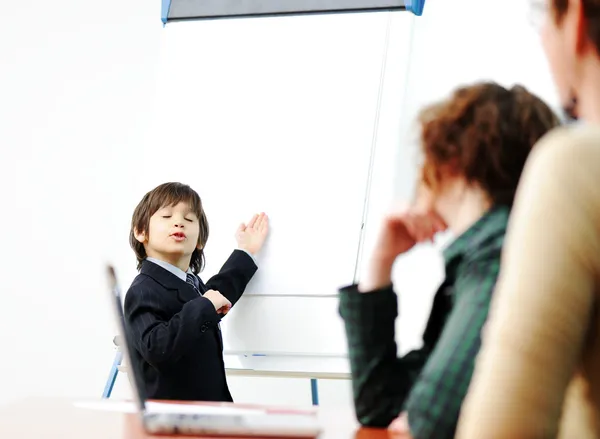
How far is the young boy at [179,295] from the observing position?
1.79 metres

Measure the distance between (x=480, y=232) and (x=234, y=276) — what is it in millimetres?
1250

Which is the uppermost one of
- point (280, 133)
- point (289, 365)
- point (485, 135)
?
point (280, 133)

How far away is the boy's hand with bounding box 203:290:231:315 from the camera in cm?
190

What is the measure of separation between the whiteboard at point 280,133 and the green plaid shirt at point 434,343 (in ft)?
3.23

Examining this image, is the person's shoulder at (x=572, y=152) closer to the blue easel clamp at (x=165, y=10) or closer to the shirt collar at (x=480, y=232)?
the shirt collar at (x=480, y=232)

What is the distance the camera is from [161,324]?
1806mm

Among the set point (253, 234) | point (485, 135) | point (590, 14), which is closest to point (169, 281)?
point (253, 234)

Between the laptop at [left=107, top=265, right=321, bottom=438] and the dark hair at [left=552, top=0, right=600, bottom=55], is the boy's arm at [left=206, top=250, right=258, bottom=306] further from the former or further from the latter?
the dark hair at [left=552, top=0, right=600, bottom=55]

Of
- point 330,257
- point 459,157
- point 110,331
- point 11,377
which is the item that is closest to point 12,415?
point 459,157

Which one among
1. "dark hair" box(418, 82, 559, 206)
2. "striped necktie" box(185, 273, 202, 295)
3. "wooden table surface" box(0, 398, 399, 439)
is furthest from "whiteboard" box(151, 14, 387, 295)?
"dark hair" box(418, 82, 559, 206)

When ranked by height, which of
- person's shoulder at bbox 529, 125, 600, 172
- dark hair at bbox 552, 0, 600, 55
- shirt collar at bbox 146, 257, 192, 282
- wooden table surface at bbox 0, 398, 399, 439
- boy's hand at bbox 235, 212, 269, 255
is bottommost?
wooden table surface at bbox 0, 398, 399, 439

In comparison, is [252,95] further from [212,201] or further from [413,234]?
[413,234]

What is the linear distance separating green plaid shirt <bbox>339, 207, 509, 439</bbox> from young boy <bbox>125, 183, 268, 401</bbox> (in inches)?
32.0

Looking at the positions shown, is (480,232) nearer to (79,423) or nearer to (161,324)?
(79,423)
